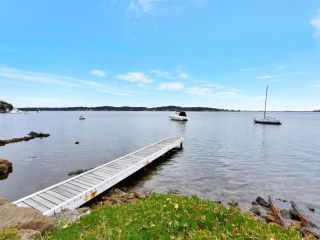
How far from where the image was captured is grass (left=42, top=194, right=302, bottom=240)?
5.29 meters

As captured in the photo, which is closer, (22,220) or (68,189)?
(22,220)

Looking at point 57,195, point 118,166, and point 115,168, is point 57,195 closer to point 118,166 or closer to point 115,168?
point 115,168

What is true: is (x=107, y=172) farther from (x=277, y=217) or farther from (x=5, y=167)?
(x=5, y=167)

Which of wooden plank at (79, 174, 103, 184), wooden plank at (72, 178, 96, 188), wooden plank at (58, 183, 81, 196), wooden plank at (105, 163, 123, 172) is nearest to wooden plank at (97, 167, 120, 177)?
wooden plank at (105, 163, 123, 172)

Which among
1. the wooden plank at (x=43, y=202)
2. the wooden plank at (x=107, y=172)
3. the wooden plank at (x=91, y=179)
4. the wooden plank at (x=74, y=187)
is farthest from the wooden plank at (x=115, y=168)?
the wooden plank at (x=43, y=202)

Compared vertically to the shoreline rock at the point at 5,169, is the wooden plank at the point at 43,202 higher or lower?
higher

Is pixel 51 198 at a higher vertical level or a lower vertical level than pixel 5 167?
higher

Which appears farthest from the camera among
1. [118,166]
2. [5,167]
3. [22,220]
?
[5,167]

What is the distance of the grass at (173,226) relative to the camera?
17.4 ft

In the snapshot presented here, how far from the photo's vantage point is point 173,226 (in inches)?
226

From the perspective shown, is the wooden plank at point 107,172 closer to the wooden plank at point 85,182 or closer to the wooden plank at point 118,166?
the wooden plank at point 118,166

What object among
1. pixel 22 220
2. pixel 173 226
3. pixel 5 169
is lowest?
pixel 5 169

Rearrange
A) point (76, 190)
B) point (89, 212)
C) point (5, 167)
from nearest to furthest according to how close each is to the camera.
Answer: point (89, 212) < point (76, 190) < point (5, 167)

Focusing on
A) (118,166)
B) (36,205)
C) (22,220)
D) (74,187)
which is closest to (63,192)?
(74,187)
